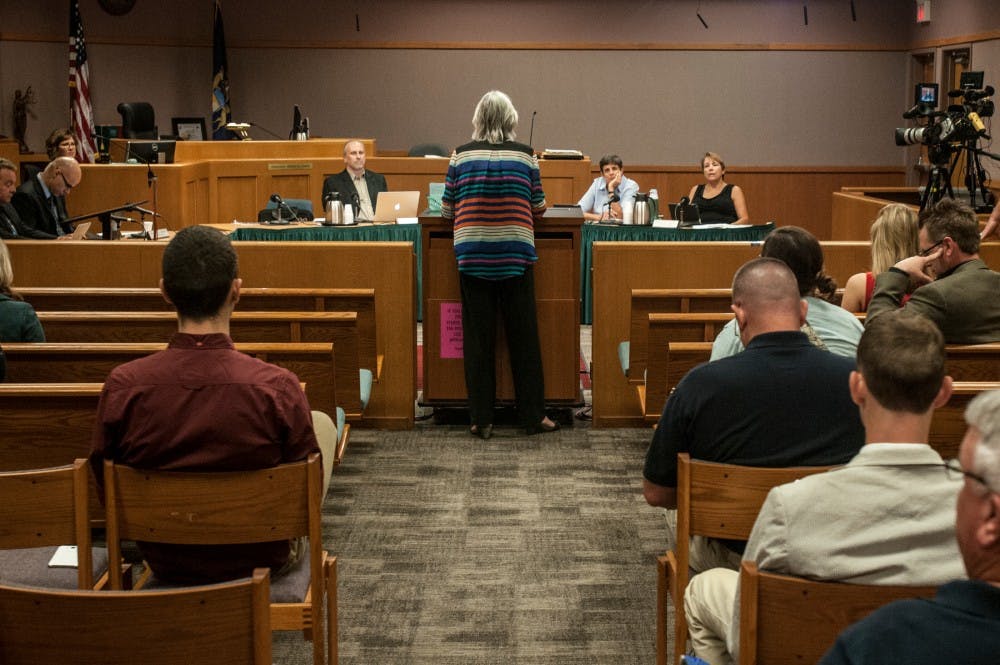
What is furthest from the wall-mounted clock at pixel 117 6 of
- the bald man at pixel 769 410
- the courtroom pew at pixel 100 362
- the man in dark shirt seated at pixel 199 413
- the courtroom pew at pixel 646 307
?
the bald man at pixel 769 410

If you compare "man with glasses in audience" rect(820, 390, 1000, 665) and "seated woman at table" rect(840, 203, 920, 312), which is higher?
"seated woman at table" rect(840, 203, 920, 312)

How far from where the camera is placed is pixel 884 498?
188 cm

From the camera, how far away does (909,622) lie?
1.30 metres

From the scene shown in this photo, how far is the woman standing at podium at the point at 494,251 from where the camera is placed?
5379 millimetres

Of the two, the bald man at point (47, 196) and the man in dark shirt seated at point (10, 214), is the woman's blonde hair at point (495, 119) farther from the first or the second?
the bald man at point (47, 196)

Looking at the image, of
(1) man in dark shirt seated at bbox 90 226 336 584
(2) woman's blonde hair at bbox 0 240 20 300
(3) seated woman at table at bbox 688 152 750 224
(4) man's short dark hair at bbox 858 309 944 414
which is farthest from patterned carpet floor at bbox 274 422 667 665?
(3) seated woman at table at bbox 688 152 750 224

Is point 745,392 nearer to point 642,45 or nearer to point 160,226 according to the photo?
point 160,226

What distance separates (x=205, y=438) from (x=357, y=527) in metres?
1.96

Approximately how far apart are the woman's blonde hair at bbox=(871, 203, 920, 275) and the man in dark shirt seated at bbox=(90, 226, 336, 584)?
2656 mm

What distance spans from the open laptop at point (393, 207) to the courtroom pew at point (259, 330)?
10.5 ft

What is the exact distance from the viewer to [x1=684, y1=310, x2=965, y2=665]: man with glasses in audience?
74.0 inches

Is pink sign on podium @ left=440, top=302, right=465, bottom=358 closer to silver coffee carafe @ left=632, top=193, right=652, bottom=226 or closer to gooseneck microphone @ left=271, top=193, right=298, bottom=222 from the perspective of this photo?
gooseneck microphone @ left=271, top=193, right=298, bottom=222

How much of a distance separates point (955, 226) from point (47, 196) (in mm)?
5433

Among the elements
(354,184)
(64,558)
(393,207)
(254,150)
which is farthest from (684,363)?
(254,150)
